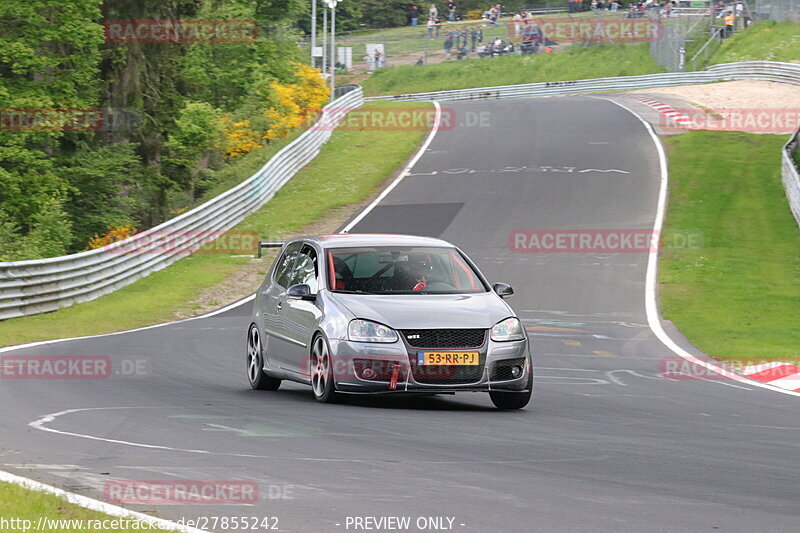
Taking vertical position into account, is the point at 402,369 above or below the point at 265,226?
above

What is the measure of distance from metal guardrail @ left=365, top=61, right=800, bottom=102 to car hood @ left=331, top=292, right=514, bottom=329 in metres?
50.6

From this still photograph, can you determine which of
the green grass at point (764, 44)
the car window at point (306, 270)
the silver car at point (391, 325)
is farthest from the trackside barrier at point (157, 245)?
the silver car at point (391, 325)

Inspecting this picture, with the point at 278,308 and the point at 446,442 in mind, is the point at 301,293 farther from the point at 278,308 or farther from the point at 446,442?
the point at 446,442

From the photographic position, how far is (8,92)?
35469 mm

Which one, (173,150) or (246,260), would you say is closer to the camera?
(246,260)

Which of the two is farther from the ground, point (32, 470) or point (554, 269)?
point (32, 470)

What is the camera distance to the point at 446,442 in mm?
8859

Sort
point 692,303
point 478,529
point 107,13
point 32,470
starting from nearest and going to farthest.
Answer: point 478,529, point 32,470, point 692,303, point 107,13

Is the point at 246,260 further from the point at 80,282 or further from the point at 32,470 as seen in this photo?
the point at 32,470

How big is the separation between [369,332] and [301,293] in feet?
3.93

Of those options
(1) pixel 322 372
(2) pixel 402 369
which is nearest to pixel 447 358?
(2) pixel 402 369

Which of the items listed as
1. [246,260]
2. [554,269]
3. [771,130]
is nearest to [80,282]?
[246,260]

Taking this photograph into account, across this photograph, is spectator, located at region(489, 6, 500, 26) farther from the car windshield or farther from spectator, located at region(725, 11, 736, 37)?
the car windshield

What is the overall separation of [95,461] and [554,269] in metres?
20.2
